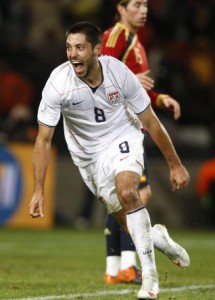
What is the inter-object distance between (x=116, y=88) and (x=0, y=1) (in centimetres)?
947

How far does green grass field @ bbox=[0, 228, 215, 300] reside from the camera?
6.94 m

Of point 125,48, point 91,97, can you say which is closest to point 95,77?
point 91,97

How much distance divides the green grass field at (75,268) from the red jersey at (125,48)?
1540mm

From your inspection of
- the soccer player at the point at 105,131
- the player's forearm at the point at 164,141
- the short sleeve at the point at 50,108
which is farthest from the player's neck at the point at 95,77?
the player's forearm at the point at 164,141

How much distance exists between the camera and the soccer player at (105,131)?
6.48 metres

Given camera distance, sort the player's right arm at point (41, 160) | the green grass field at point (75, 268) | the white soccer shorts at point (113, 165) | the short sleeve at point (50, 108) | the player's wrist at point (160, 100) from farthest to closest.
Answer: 1. the player's wrist at point (160, 100)
2. the green grass field at point (75, 268)
3. the white soccer shorts at point (113, 165)
4. the short sleeve at point (50, 108)
5. the player's right arm at point (41, 160)

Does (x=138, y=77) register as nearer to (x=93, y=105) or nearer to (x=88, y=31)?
(x=93, y=105)

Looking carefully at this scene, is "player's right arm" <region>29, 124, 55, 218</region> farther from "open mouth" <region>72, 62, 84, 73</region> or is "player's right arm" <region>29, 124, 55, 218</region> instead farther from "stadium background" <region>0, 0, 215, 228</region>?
"stadium background" <region>0, 0, 215, 228</region>

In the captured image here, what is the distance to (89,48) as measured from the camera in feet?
21.7

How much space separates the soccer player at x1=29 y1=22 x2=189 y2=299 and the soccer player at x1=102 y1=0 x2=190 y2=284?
2.71ft

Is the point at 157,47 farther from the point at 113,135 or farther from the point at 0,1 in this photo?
the point at 113,135

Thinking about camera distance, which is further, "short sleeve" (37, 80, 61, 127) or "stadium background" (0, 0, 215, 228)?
"stadium background" (0, 0, 215, 228)

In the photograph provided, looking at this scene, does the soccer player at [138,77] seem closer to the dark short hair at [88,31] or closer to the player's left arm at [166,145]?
the player's left arm at [166,145]

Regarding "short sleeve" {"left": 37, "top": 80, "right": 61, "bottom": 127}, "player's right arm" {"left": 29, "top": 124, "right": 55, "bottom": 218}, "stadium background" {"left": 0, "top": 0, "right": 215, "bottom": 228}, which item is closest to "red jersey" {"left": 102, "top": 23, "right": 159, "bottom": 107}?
"short sleeve" {"left": 37, "top": 80, "right": 61, "bottom": 127}
